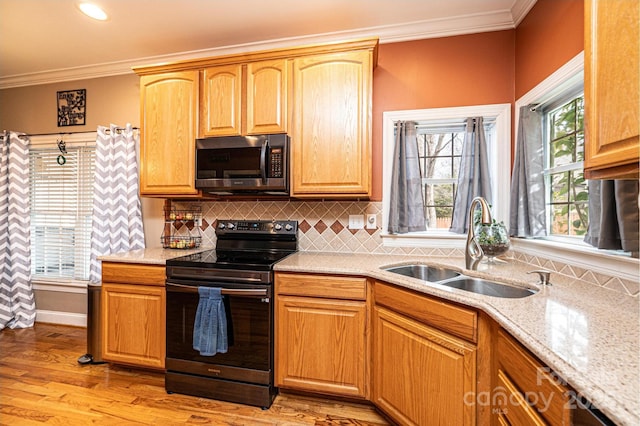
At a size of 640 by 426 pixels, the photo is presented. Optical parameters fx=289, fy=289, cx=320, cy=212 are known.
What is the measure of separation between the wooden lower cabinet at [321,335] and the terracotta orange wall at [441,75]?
94 centimetres

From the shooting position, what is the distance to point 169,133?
2.30m

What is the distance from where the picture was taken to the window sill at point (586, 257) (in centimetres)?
115

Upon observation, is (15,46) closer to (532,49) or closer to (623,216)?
(532,49)

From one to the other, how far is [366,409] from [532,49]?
2534mm

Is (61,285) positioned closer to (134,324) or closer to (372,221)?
(134,324)

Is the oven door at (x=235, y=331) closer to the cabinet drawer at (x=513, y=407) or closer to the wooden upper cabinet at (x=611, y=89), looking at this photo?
the cabinet drawer at (x=513, y=407)

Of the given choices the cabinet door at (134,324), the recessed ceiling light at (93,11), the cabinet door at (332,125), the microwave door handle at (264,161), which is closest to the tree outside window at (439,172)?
the cabinet door at (332,125)

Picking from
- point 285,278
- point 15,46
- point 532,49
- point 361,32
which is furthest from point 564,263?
point 15,46

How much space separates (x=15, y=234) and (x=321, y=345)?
3384 millimetres

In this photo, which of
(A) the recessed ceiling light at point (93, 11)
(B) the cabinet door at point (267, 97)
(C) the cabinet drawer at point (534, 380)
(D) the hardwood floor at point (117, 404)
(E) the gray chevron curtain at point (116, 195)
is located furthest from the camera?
(E) the gray chevron curtain at point (116, 195)

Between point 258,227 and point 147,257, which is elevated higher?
point 258,227

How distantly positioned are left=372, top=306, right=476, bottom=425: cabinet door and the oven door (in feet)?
2.22

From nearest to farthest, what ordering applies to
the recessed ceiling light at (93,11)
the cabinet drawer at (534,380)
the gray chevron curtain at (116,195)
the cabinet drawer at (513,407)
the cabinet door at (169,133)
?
the cabinet drawer at (534,380), the cabinet drawer at (513,407), the recessed ceiling light at (93,11), the cabinet door at (169,133), the gray chevron curtain at (116,195)

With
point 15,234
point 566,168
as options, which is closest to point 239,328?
point 566,168
